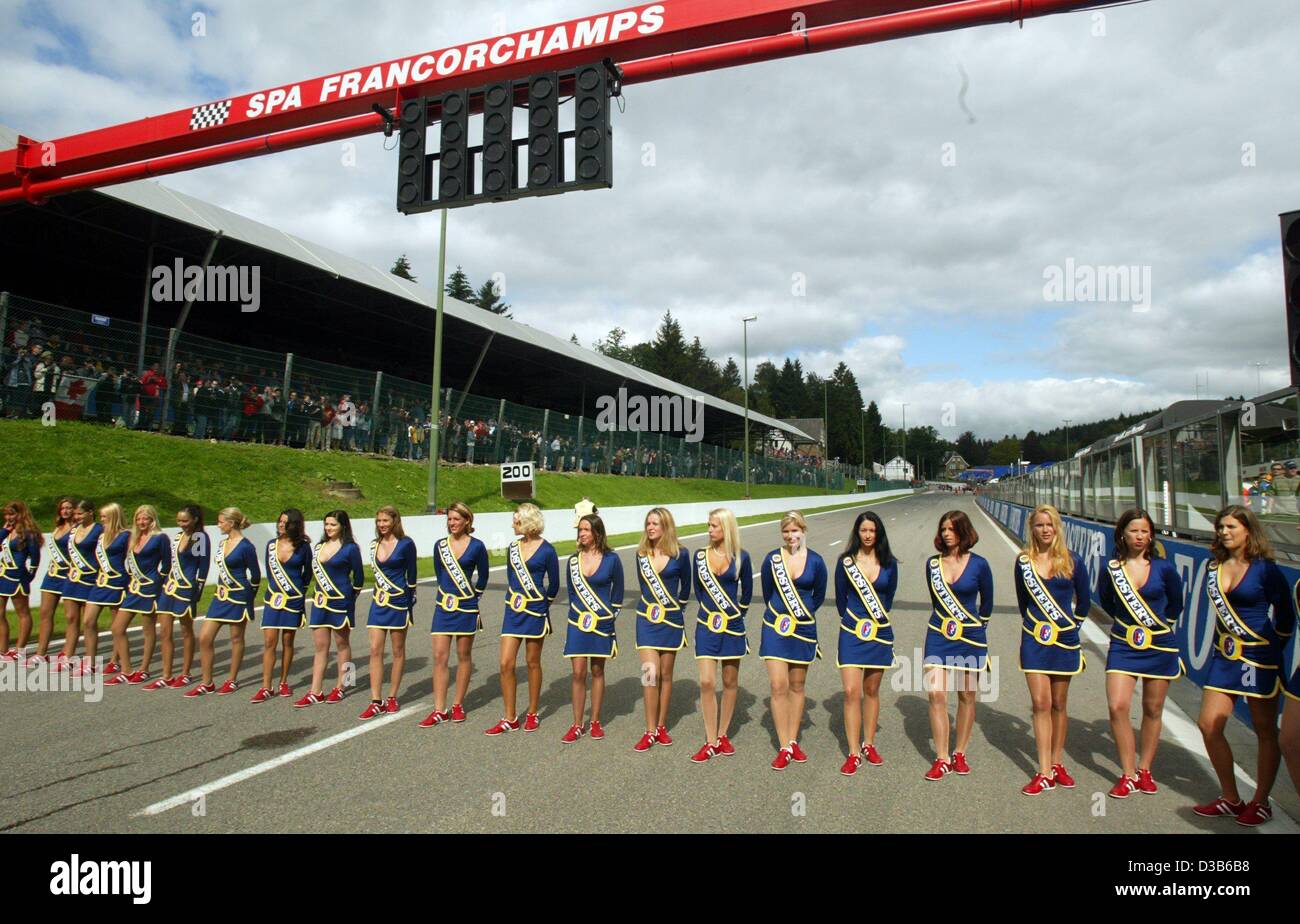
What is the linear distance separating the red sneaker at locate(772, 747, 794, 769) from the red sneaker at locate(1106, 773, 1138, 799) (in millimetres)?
1838

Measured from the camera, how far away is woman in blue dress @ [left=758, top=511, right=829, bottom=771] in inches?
208

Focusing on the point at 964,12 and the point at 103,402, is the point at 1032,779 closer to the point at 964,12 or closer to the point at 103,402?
the point at 964,12

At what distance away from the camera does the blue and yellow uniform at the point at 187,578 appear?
290 inches

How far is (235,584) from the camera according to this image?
704cm

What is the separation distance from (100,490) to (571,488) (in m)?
17.9

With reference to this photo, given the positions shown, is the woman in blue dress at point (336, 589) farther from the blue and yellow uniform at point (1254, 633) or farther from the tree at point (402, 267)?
the tree at point (402, 267)

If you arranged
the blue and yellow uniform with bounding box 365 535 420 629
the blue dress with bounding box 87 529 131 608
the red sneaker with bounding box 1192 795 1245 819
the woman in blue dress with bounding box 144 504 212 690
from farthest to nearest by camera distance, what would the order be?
the blue dress with bounding box 87 529 131 608, the woman in blue dress with bounding box 144 504 212 690, the blue and yellow uniform with bounding box 365 535 420 629, the red sneaker with bounding box 1192 795 1245 819

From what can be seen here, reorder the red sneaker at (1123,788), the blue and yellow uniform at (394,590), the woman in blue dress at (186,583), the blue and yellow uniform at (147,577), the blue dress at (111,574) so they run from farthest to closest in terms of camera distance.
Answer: the blue dress at (111,574) → the blue and yellow uniform at (147,577) → the woman in blue dress at (186,583) → the blue and yellow uniform at (394,590) → the red sneaker at (1123,788)

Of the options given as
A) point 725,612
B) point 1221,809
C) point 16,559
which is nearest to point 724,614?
point 725,612

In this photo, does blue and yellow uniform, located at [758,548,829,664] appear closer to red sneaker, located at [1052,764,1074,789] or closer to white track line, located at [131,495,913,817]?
red sneaker, located at [1052,764,1074,789]

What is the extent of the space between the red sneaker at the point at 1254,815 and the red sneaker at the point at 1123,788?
520 millimetres

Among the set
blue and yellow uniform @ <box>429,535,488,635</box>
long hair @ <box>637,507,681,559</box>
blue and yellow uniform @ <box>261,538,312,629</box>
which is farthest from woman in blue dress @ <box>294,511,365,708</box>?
long hair @ <box>637,507,681,559</box>

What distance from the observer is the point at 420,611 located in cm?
1141

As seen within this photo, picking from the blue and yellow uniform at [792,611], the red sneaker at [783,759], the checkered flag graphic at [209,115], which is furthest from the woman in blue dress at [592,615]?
the checkered flag graphic at [209,115]
